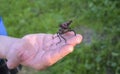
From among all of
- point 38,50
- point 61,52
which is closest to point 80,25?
point 38,50

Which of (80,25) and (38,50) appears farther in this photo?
→ (80,25)

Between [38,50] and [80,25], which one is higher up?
[38,50]

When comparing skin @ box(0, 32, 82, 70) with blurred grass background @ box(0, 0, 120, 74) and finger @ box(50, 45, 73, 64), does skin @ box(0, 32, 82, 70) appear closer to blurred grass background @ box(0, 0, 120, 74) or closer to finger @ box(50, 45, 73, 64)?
finger @ box(50, 45, 73, 64)

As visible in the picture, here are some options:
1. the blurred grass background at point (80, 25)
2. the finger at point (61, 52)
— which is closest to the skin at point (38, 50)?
the finger at point (61, 52)

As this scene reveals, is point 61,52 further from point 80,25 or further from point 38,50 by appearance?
point 80,25

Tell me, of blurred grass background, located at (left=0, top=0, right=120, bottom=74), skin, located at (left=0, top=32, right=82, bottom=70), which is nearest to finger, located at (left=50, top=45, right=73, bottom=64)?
skin, located at (left=0, top=32, right=82, bottom=70)
